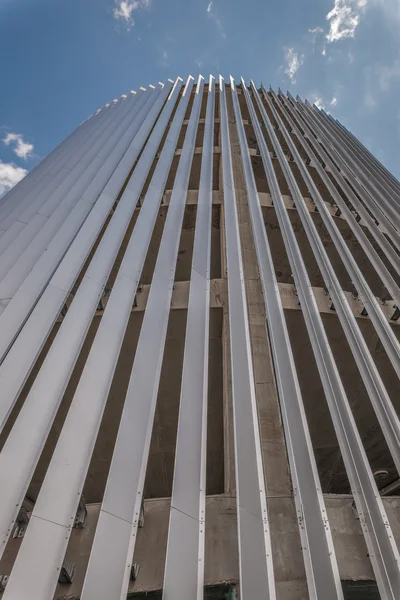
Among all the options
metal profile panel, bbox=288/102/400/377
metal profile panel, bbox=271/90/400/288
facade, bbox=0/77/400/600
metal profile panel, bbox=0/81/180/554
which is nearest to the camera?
facade, bbox=0/77/400/600

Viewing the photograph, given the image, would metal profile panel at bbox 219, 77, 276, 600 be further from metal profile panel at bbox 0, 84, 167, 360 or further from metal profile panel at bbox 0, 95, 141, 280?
metal profile panel at bbox 0, 95, 141, 280

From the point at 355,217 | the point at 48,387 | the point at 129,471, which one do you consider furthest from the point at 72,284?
the point at 355,217

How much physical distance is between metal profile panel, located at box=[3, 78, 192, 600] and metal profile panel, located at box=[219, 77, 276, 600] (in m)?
1.22

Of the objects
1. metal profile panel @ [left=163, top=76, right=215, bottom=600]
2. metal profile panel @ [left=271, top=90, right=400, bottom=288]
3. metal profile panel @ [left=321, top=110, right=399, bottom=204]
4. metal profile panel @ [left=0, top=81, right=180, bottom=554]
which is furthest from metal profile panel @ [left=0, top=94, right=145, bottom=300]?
metal profile panel @ [left=321, top=110, right=399, bottom=204]

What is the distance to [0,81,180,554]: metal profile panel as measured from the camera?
2.47 metres

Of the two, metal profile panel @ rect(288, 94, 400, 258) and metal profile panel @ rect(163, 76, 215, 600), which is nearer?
metal profile panel @ rect(163, 76, 215, 600)

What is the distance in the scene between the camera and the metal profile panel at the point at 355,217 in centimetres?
547

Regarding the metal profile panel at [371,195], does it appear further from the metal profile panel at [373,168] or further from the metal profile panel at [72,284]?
the metal profile panel at [72,284]

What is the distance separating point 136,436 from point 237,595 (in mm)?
1329

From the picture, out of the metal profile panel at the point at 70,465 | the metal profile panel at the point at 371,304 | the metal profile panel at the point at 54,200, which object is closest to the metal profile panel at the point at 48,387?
the metal profile panel at the point at 70,465

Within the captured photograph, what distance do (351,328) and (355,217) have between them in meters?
4.07

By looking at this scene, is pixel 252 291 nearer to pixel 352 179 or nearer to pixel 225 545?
pixel 225 545

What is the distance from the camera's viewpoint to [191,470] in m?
2.71

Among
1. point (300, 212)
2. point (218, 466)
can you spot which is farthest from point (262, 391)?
point (300, 212)
